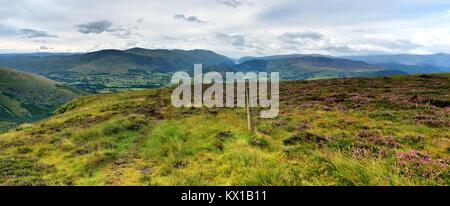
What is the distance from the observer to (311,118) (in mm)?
21312

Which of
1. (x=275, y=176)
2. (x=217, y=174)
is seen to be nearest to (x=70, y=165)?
(x=217, y=174)

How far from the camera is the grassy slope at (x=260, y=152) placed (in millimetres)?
8297

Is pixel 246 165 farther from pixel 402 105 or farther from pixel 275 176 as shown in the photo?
pixel 402 105

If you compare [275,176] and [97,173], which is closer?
[275,176]

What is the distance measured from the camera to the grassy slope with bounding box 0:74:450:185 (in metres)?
8.30

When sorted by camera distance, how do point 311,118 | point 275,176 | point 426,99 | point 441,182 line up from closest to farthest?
point 441,182, point 275,176, point 311,118, point 426,99

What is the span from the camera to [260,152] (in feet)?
37.6

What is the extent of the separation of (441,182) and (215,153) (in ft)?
27.8

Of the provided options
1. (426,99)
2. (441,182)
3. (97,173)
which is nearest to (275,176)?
(441,182)
